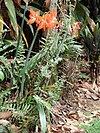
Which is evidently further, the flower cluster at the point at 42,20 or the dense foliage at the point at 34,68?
the dense foliage at the point at 34,68

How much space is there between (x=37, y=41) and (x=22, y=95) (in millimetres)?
1032

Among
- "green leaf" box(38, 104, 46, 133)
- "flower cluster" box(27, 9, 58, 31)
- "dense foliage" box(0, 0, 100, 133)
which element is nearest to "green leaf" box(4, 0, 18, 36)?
"dense foliage" box(0, 0, 100, 133)

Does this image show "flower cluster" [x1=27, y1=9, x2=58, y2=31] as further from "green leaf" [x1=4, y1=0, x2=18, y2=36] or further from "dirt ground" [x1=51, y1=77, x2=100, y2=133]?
"dirt ground" [x1=51, y1=77, x2=100, y2=133]

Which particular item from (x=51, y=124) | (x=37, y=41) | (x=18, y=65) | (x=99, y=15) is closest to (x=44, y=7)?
(x=37, y=41)

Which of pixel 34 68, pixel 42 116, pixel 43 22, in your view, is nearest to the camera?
pixel 43 22

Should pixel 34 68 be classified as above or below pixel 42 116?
above

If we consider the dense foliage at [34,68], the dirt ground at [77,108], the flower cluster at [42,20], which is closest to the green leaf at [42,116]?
the dense foliage at [34,68]

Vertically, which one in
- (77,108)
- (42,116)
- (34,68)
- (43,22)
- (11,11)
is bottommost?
(77,108)

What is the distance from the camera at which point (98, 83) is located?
5.16m

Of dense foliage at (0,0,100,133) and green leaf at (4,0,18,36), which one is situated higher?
green leaf at (4,0,18,36)

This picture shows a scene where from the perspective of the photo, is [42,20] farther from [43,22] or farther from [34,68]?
[34,68]

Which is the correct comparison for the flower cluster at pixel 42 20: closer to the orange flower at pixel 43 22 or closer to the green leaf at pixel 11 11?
the orange flower at pixel 43 22

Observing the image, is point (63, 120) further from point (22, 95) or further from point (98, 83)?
point (98, 83)

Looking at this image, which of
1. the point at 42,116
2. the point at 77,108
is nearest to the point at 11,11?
the point at 42,116
